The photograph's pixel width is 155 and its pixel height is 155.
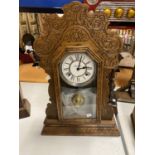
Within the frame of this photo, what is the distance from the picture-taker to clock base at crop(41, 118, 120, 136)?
77 centimetres

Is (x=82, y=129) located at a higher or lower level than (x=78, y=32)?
lower

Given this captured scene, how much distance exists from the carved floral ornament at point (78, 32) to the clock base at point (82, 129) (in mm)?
191

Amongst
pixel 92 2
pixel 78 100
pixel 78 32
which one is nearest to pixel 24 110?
pixel 78 100

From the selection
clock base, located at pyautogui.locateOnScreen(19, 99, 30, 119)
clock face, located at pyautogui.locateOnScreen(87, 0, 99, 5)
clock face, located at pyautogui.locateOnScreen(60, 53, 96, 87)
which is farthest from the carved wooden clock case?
clock face, located at pyautogui.locateOnScreen(87, 0, 99, 5)

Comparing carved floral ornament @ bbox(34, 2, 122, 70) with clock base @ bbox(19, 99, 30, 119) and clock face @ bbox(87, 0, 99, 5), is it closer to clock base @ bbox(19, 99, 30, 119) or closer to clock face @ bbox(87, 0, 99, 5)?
clock base @ bbox(19, 99, 30, 119)

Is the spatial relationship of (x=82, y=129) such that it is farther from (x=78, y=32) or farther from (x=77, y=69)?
(x=78, y=32)

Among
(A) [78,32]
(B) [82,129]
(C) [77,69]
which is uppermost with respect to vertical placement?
(A) [78,32]

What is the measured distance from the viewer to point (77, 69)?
0.73m

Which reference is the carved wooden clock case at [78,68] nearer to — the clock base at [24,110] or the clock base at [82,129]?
the clock base at [82,129]

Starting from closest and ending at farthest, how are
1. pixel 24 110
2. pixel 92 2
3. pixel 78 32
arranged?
pixel 78 32 < pixel 24 110 < pixel 92 2

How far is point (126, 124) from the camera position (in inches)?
32.5
